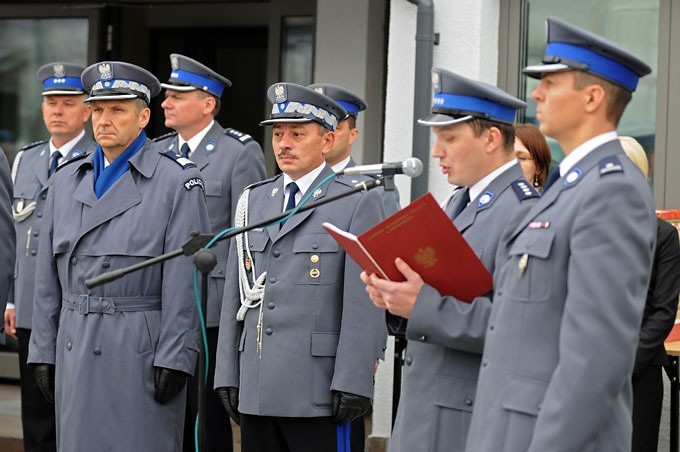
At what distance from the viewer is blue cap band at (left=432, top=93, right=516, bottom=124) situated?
3832mm

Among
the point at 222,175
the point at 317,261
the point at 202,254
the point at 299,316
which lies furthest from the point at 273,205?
the point at 222,175

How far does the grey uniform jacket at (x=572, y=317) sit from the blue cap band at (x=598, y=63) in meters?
0.17

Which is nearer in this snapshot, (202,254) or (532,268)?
(532,268)

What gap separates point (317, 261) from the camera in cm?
460

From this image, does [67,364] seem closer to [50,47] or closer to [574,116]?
[574,116]

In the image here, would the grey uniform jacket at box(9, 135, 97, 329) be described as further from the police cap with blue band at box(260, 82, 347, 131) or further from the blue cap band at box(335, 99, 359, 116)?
the police cap with blue band at box(260, 82, 347, 131)

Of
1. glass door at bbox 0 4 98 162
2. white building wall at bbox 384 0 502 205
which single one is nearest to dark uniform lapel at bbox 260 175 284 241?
white building wall at bbox 384 0 502 205

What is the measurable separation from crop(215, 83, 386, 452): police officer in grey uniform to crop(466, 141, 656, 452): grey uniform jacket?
4.34 feet

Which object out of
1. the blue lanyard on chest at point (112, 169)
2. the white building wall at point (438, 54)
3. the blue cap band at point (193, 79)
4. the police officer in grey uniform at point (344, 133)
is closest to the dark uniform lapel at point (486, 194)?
the blue lanyard on chest at point (112, 169)

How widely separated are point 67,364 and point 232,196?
1.59m

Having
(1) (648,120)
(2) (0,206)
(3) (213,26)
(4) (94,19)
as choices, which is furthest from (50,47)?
(1) (648,120)

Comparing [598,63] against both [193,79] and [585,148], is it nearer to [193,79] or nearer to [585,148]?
[585,148]

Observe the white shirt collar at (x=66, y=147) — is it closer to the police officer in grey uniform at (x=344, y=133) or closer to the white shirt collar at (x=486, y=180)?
the police officer in grey uniform at (x=344, y=133)

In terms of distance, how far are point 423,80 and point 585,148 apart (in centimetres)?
360
